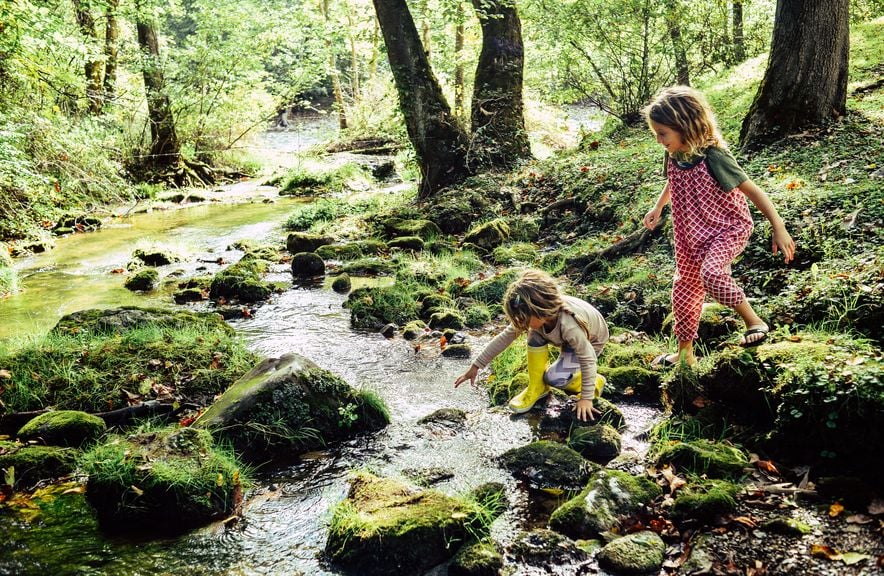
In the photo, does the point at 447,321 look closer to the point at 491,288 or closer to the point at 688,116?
the point at 491,288

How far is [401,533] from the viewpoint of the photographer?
3375 mm

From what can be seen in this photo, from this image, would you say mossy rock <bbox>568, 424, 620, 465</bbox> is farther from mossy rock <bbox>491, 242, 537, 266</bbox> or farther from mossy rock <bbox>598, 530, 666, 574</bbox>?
mossy rock <bbox>491, 242, 537, 266</bbox>

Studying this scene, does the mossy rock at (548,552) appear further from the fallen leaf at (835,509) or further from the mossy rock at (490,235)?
the mossy rock at (490,235)

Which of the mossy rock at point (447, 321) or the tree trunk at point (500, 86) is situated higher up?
the tree trunk at point (500, 86)

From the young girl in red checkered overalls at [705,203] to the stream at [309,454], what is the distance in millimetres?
1114

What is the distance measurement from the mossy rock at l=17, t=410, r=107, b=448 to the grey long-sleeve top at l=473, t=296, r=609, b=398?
119 inches

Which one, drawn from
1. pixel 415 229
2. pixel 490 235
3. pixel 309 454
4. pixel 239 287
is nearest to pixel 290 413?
pixel 309 454

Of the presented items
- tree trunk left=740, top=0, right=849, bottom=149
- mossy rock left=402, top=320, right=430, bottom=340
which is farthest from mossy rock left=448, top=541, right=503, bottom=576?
tree trunk left=740, top=0, right=849, bottom=149

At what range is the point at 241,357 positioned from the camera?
21.2 ft

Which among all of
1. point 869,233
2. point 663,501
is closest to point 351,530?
point 663,501

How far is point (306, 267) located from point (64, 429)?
543 cm

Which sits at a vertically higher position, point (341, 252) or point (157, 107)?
point (157, 107)

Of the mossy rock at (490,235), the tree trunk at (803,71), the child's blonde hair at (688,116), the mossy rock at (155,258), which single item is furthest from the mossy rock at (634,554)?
the mossy rock at (155,258)

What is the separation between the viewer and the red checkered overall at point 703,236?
4312 millimetres
